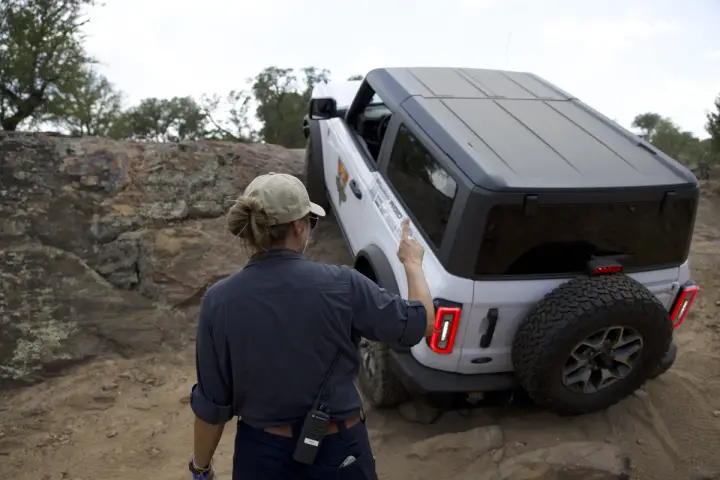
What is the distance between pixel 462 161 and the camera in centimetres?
293

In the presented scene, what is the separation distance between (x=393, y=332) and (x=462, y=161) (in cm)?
136

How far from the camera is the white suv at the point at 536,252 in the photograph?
2783 millimetres

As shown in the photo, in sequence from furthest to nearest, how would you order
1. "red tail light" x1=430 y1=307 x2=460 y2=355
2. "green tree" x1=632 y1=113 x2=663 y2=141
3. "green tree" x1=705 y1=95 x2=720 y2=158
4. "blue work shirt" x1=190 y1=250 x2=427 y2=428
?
"green tree" x1=632 y1=113 x2=663 y2=141 < "green tree" x1=705 y1=95 x2=720 y2=158 < "red tail light" x1=430 y1=307 x2=460 y2=355 < "blue work shirt" x1=190 y1=250 x2=427 y2=428

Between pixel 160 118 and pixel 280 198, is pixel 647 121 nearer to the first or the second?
pixel 160 118

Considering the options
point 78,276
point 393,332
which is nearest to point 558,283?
point 393,332

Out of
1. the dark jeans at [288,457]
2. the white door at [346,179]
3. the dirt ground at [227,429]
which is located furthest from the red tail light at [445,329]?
the white door at [346,179]

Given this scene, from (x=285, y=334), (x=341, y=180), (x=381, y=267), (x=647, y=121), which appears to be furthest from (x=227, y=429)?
(x=647, y=121)

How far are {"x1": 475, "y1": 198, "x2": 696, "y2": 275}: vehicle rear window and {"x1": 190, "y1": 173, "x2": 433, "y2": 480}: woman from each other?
1074 mm

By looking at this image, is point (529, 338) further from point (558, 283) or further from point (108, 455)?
point (108, 455)

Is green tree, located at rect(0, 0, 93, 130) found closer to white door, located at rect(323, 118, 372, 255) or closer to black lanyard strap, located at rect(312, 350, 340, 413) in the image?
white door, located at rect(323, 118, 372, 255)

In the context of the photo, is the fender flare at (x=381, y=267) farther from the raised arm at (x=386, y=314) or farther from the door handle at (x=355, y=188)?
the raised arm at (x=386, y=314)

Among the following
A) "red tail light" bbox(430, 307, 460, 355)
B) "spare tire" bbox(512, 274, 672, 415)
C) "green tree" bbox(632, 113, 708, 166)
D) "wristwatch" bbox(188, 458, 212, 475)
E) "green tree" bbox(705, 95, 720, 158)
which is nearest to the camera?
"wristwatch" bbox(188, 458, 212, 475)

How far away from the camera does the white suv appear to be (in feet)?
9.13

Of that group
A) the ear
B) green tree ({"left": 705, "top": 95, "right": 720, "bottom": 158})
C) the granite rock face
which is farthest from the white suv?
green tree ({"left": 705, "top": 95, "right": 720, "bottom": 158})
